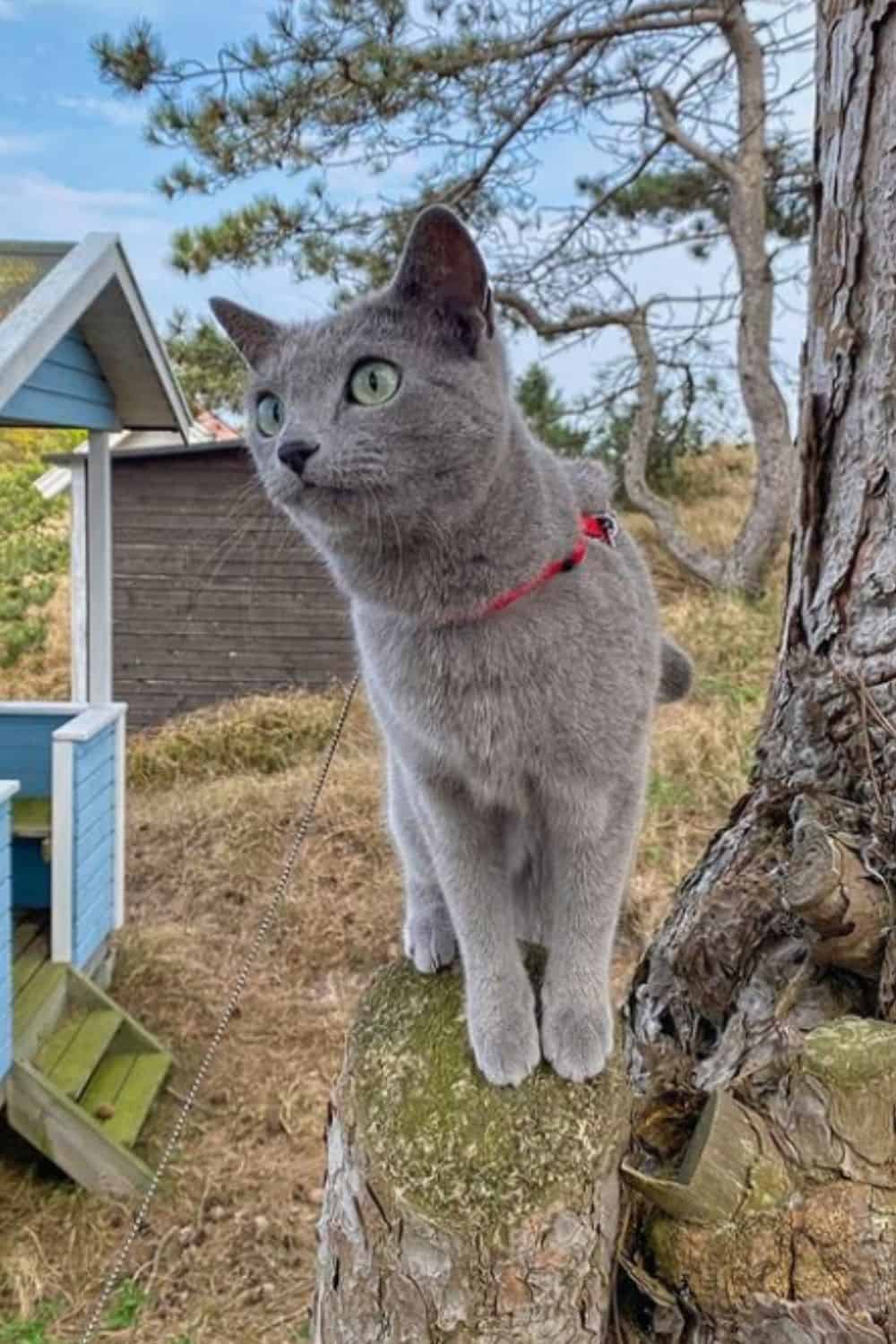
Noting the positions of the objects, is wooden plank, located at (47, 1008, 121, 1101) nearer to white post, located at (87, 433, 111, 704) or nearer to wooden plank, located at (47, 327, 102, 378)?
white post, located at (87, 433, 111, 704)

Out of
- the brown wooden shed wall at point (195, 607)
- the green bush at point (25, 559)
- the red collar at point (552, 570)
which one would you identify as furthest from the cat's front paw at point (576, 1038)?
the green bush at point (25, 559)

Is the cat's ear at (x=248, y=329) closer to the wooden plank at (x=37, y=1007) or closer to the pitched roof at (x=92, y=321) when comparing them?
the pitched roof at (x=92, y=321)

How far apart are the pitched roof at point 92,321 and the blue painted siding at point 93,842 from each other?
3.98ft

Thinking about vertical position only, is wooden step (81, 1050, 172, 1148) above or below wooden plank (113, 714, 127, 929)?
below

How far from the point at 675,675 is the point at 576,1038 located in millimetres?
565

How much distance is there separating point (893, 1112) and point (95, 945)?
3606 mm

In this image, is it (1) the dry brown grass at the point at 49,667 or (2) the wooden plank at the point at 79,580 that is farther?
(1) the dry brown grass at the point at 49,667

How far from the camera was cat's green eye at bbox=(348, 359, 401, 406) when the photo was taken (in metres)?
0.92

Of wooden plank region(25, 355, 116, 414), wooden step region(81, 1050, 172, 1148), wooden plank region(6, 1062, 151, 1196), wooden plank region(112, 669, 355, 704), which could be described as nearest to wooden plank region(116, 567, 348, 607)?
wooden plank region(112, 669, 355, 704)

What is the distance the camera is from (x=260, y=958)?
14.2 feet

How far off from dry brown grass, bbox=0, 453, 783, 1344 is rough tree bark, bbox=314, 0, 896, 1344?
6.23 feet

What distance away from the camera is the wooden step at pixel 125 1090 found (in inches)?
132

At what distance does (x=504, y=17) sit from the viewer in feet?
19.5

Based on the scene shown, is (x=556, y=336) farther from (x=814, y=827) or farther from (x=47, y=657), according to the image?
(x=814, y=827)
